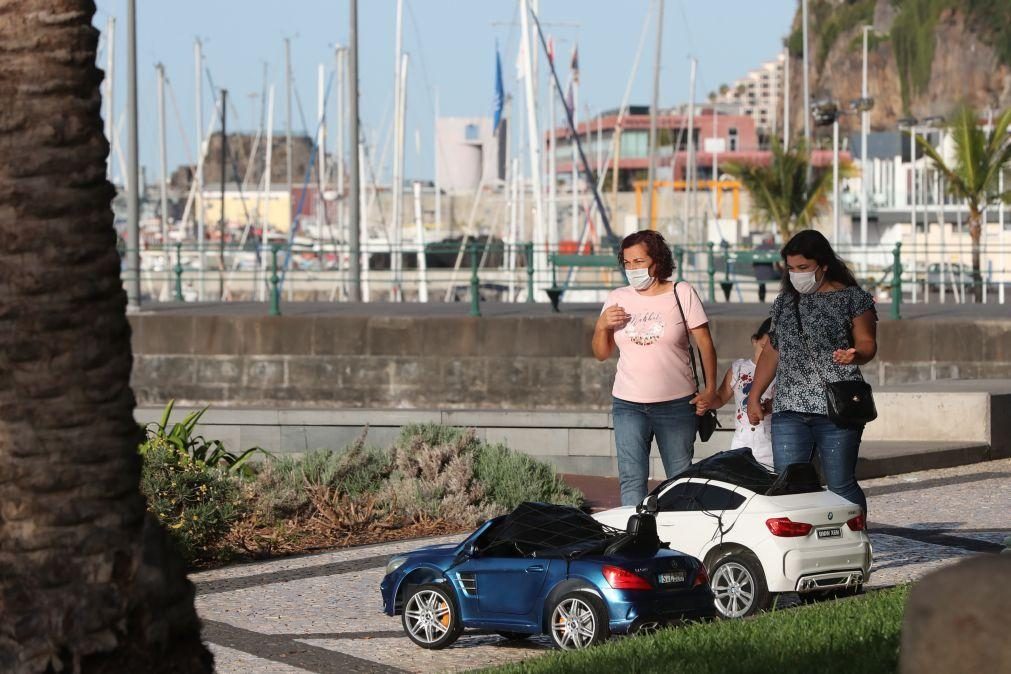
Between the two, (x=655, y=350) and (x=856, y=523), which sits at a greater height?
(x=655, y=350)

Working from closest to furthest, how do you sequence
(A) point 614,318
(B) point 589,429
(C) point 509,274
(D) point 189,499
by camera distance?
1. (A) point 614,318
2. (D) point 189,499
3. (B) point 589,429
4. (C) point 509,274

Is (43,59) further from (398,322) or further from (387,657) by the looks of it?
(398,322)

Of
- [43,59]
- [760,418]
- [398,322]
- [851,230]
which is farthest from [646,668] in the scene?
[851,230]

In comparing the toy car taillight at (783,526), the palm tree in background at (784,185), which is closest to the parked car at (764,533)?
the toy car taillight at (783,526)

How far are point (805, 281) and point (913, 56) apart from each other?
136 m

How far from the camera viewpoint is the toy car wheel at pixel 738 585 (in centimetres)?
792

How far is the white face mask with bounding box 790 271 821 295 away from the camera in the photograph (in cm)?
804

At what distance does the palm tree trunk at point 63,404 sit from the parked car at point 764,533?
3.92m

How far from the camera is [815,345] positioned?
26.4ft

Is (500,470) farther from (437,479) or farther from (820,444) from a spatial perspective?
(820,444)

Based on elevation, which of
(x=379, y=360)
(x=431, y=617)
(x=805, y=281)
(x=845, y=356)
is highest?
(x=805, y=281)

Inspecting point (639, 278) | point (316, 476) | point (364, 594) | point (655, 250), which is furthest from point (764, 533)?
point (316, 476)

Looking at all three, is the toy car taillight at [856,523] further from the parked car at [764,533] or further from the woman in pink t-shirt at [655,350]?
the woman in pink t-shirt at [655,350]

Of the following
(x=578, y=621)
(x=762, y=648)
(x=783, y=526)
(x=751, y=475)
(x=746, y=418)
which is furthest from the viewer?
(x=746, y=418)
